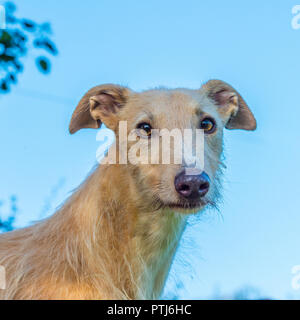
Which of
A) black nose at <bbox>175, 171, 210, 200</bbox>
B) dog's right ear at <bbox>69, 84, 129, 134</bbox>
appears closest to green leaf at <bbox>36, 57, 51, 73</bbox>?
dog's right ear at <bbox>69, 84, 129, 134</bbox>

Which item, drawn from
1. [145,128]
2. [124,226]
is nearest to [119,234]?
[124,226]

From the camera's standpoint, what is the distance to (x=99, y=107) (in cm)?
499

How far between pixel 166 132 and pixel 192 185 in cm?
57

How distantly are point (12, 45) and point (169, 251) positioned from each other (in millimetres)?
2457

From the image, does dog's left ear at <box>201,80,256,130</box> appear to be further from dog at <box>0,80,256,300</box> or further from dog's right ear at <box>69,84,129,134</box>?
dog's right ear at <box>69,84,129,134</box>

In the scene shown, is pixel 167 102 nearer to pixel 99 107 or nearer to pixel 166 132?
pixel 166 132

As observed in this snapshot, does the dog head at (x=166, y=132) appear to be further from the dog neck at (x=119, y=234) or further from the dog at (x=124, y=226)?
the dog neck at (x=119, y=234)

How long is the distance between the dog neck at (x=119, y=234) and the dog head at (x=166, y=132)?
5.3 inches

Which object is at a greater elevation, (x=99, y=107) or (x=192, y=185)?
(x=99, y=107)

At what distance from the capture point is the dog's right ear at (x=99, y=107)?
16.1 ft

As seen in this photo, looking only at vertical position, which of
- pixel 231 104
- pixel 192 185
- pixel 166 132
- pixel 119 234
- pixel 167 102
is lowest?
pixel 119 234

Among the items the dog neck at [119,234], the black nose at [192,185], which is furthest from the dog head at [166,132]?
the dog neck at [119,234]

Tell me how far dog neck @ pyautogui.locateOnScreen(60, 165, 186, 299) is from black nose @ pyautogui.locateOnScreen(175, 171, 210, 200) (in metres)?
0.36

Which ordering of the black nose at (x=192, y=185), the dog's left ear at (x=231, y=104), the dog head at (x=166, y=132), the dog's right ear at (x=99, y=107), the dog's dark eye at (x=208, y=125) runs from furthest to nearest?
the dog's left ear at (x=231, y=104) < the dog's right ear at (x=99, y=107) < the dog's dark eye at (x=208, y=125) < the dog head at (x=166, y=132) < the black nose at (x=192, y=185)
